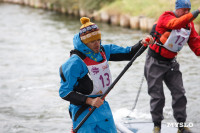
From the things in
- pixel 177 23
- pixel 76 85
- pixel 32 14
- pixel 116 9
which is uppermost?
pixel 177 23

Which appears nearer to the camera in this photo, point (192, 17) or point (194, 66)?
point (192, 17)

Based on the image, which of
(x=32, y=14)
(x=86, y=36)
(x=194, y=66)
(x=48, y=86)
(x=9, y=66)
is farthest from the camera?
(x=32, y=14)

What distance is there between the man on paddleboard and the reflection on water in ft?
3.20

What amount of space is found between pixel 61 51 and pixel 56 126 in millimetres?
6402

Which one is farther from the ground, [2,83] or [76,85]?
→ [76,85]

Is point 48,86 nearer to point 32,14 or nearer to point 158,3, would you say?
point 158,3

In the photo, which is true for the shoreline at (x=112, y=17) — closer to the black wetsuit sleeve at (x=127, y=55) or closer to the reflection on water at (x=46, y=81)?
the reflection on water at (x=46, y=81)

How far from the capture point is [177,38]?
3.94 meters

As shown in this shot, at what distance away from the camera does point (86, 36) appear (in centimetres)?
280

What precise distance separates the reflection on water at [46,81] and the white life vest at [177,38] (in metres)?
0.52

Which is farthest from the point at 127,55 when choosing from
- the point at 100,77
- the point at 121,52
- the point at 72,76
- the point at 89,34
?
the point at 72,76

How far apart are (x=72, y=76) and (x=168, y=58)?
5.96 ft

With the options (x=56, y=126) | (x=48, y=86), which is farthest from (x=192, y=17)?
(x=48, y=86)

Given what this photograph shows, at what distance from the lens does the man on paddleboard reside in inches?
109
